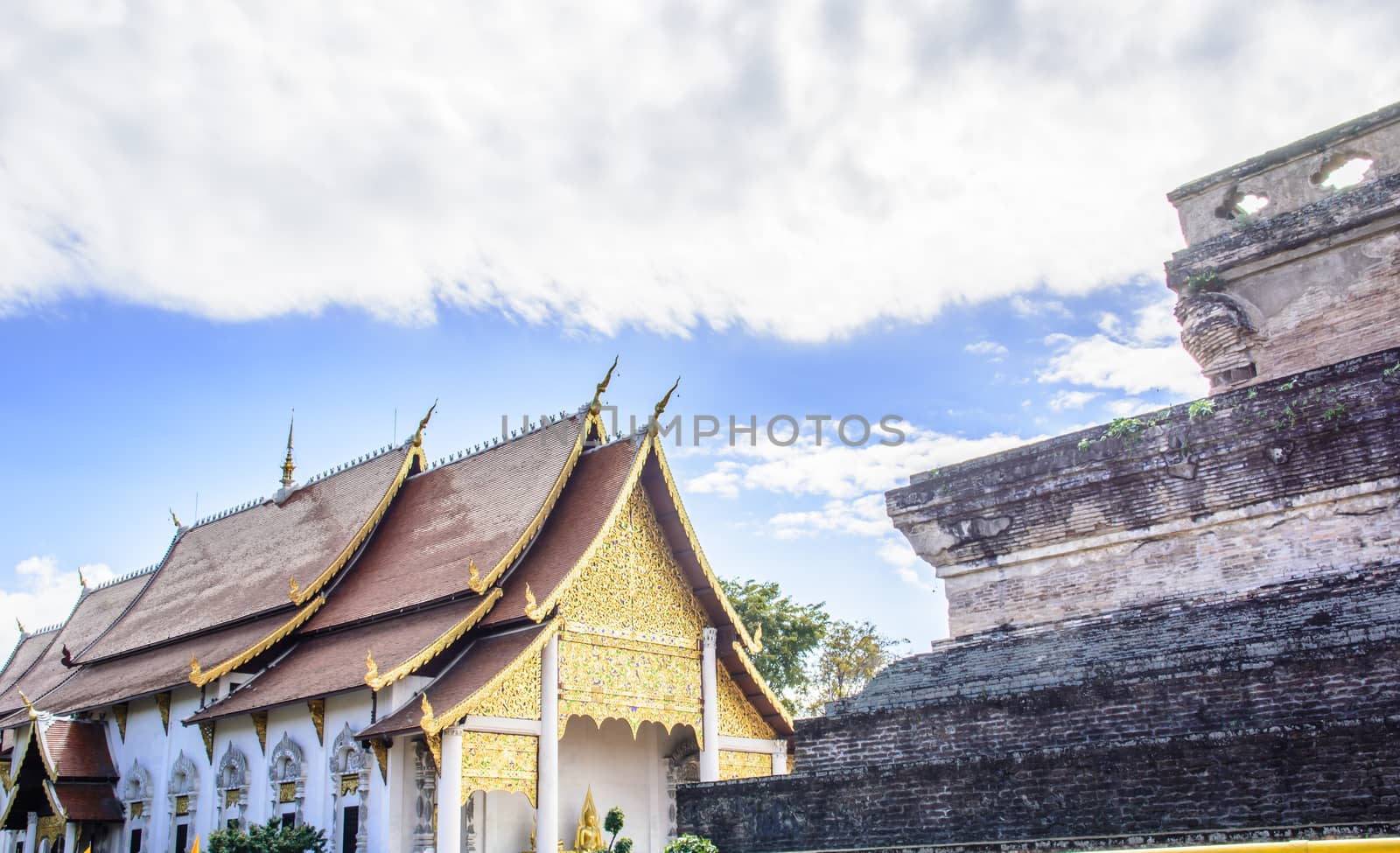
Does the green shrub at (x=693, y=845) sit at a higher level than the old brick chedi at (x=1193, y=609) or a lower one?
lower

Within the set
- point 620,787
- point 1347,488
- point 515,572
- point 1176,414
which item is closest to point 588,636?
point 515,572

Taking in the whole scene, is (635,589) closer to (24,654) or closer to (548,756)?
(548,756)

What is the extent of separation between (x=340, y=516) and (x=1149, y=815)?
12.6 meters

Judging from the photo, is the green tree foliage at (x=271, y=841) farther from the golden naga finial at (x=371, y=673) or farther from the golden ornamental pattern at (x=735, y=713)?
the golden ornamental pattern at (x=735, y=713)

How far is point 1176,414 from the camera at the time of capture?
7.54m

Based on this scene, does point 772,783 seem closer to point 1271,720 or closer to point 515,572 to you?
point 1271,720

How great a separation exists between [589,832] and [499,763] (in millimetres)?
1738

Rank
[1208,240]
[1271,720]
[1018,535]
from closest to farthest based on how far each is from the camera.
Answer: [1271,720] → [1018,535] → [1208,240]

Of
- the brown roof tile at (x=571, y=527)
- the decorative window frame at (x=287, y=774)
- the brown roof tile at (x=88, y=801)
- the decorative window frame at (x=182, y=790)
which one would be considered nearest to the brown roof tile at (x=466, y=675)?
the brown roof tile at (x=571, y=527)

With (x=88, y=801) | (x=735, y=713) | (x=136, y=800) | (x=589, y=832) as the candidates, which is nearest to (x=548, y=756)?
(x=589, y=832)

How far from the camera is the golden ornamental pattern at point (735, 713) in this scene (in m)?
14.6

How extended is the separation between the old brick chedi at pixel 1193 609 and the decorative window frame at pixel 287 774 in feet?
18.6

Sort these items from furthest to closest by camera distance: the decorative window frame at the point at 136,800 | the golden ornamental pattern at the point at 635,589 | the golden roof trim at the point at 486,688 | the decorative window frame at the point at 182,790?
the decorative window frame at the point at 136,800
the decorative window frame at the point at 182,790
the golden ornamental pattern at the point at 635,589
the golden roof trim at the point at 486,688

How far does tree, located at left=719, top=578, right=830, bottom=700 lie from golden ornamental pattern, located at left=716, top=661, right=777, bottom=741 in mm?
8828
